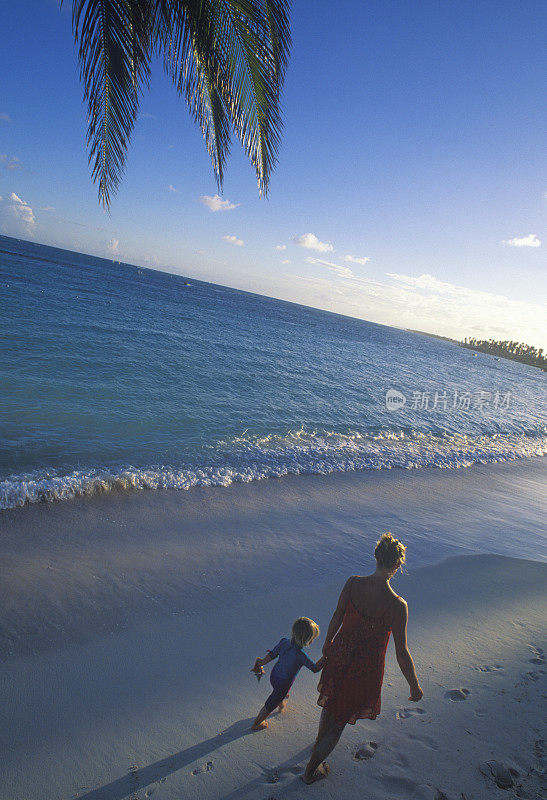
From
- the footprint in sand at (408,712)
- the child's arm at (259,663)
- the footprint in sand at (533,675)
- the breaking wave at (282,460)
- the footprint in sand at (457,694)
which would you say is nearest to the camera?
the child's arm at (259,663)

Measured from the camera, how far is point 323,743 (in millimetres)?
2611

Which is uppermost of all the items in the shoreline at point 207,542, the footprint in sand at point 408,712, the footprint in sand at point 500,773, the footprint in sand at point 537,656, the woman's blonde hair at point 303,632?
the woman's blonde hair at point 303,632

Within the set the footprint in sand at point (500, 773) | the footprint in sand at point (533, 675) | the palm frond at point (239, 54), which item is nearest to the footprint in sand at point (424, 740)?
the footprint in sand at point (500, 773)

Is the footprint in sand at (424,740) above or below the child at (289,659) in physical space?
Result: below

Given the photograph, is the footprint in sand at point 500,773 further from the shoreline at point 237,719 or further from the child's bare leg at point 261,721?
the child's bare leg at point 261,721

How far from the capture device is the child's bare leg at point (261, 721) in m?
3.02

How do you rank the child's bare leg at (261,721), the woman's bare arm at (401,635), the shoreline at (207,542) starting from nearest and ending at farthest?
the woman's bare arm at (401,635) → the child's bare leg at (261,721) → the shoreline at (207,542)

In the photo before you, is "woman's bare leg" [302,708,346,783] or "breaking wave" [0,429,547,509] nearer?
"woman's bare leg" [302,708,346,783]

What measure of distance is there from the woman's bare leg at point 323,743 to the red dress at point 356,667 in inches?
2.6

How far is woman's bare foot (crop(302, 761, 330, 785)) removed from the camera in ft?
8.64

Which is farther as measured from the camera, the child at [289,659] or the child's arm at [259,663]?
the child's arm at [259,663]

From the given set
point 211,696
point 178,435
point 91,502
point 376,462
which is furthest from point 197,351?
point 211,696

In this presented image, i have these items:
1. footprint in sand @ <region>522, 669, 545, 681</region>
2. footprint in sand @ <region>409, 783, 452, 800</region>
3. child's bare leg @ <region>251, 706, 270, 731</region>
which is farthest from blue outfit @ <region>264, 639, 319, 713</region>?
footprint in sand @ <region>522, 669, 545, 681</region>

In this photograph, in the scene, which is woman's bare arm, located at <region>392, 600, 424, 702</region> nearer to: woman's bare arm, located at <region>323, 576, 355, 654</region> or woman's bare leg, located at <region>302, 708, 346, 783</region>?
woman's bare arm, located at <region>323, 576, 355, 654</region>
